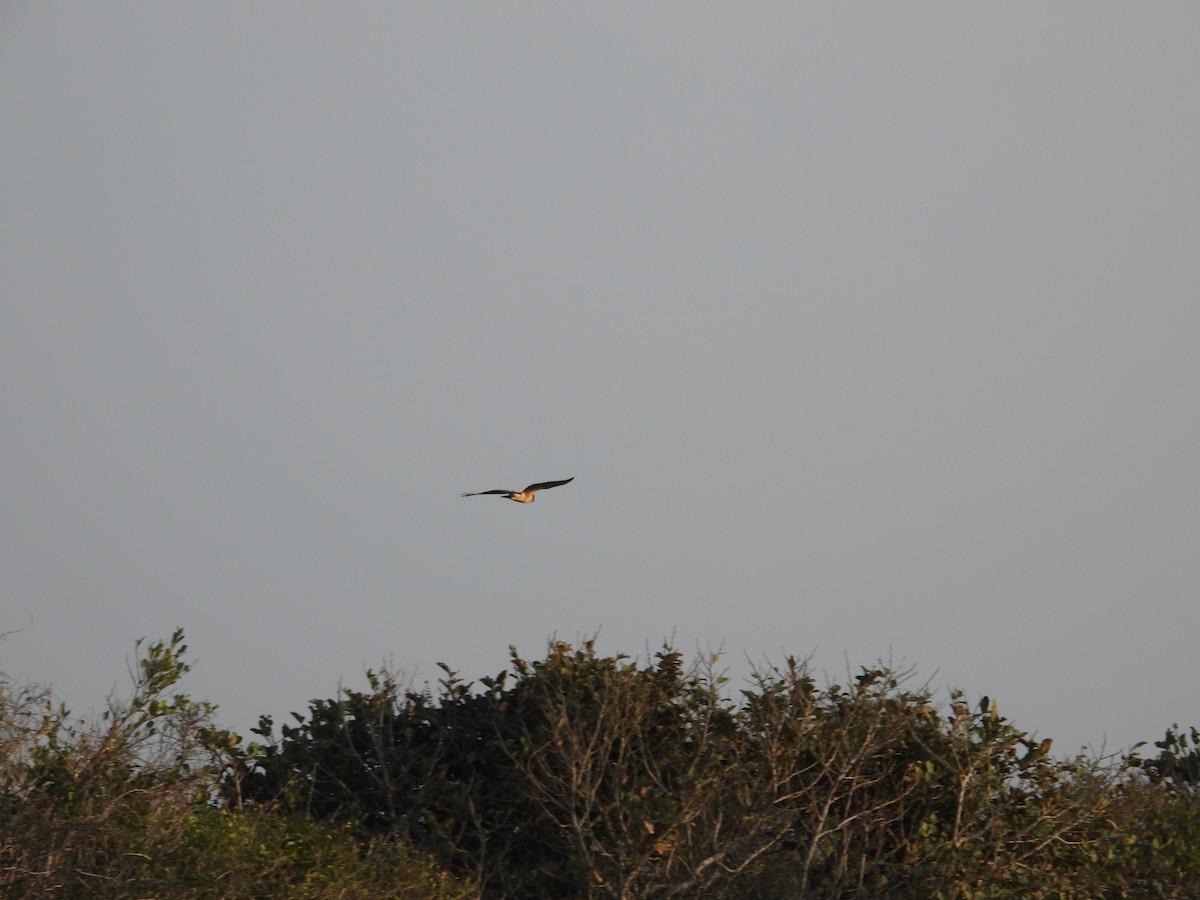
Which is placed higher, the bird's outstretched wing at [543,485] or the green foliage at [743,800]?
the bird's outstretched wing at [543,485]

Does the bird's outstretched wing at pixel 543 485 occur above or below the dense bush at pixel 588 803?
above

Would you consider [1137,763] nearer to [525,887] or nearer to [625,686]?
[625,686]

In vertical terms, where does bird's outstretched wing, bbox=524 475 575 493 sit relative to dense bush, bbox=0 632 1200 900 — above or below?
above

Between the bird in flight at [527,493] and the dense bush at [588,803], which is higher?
the bird in flight at [527,493]

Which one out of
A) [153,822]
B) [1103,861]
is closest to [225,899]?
[153,822]

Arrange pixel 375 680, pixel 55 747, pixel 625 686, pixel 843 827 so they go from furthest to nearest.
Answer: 1. pixel 375 680
2. pixel 625 686
3. pixel 843 827
4. pixel 55 747

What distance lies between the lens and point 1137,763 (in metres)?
19.7

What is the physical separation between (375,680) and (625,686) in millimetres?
4615

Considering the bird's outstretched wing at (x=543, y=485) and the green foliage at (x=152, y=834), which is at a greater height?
the bird's outstretched wing at (x=543, y=485)

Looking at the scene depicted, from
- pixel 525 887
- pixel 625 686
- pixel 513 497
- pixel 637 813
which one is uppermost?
pixel 513 497

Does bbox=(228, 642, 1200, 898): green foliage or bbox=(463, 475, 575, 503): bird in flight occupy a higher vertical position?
bbox=(463, 475, 575, 503): bird in flight

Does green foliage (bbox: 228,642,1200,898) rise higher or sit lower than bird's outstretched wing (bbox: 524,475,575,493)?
lower

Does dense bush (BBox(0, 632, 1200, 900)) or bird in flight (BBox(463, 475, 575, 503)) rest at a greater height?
bird in flight (BBox(463, 475, 575, 503))

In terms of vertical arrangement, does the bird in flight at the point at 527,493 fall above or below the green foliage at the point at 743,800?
above
